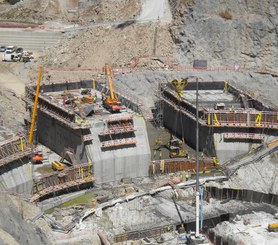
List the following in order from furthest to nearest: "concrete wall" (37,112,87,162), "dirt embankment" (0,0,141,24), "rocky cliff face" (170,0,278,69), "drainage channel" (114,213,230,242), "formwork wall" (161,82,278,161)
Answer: "dirt embankment" (0,0,141,24) → "rocky cliff face" (170,0,278,69) → "formwork wall" (161,82,278,161) → "concrete wall" (37,112,87,162) → "drainage channel" (114,213,230,242)

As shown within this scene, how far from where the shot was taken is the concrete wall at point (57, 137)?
5194 cm

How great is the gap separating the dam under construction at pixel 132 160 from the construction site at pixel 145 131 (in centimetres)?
10

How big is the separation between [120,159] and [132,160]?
1.08 meters

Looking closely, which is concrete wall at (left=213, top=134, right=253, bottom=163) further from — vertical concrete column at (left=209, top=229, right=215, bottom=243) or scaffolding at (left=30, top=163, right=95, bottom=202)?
scaffolding at (left=30, top=163, right=95, bottom=202)

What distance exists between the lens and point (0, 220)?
1668 inches

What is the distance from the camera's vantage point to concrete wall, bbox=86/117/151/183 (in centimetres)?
5128

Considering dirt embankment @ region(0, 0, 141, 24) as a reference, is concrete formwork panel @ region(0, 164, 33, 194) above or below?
below

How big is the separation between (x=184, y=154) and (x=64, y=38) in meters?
32.0

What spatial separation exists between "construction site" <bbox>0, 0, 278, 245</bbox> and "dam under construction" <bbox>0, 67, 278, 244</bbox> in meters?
0.10

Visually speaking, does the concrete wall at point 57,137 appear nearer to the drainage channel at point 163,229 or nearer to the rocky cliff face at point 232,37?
the drainage channel at point 163,229

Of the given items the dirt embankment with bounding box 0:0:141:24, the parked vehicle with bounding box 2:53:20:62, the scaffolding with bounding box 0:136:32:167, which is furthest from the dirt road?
the scaffolding with bounding box 0:136:32:167

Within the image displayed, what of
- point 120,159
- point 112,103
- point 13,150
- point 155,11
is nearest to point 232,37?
point 155,11

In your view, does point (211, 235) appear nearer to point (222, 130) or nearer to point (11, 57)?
point (222, 130)

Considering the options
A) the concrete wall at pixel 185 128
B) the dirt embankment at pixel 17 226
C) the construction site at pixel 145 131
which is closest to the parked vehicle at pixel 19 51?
the construction site at pixel 145 131
